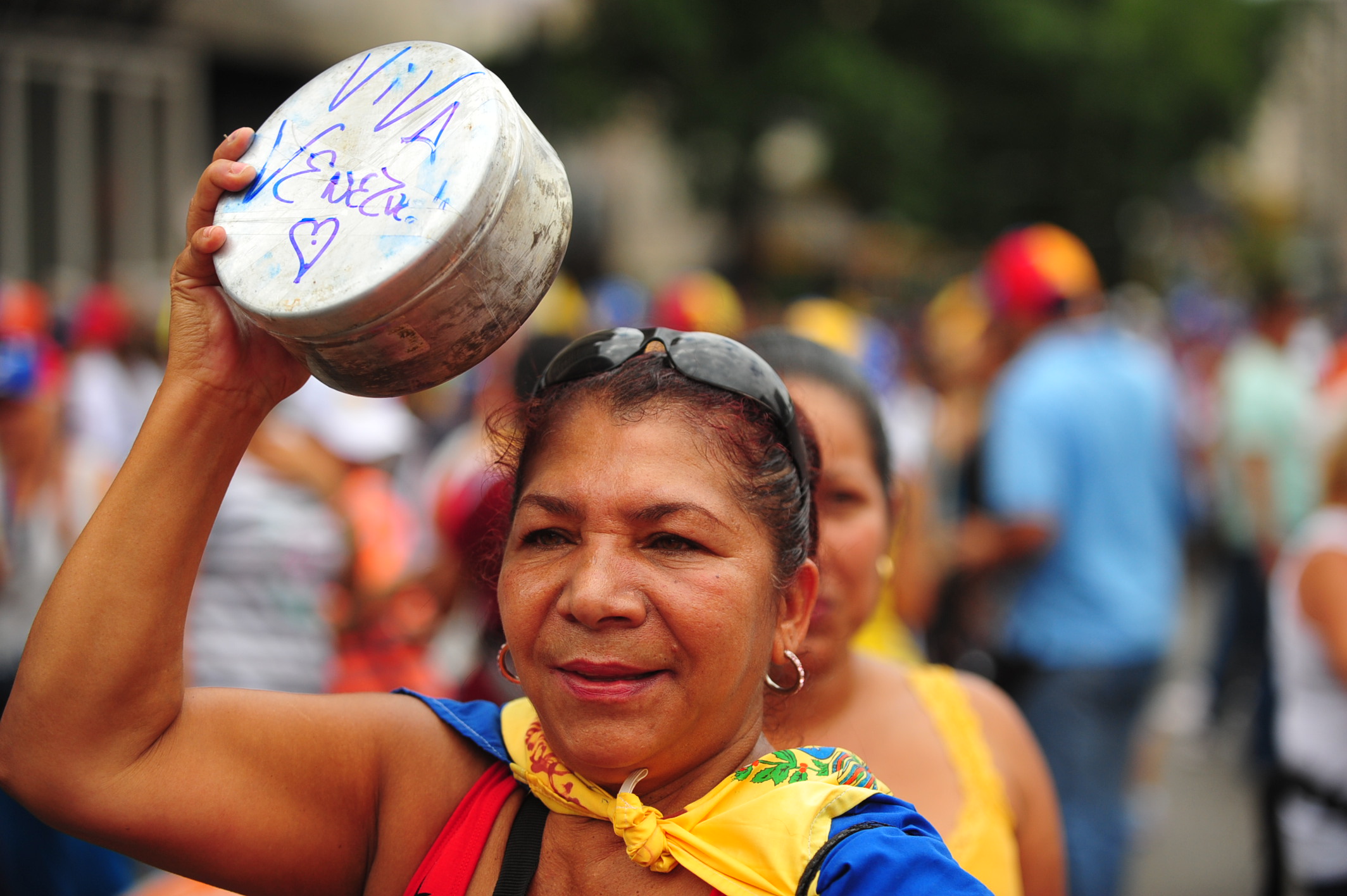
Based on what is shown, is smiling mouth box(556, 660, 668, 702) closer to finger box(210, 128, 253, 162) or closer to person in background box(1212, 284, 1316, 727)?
finger box(210, 128, 253, 162)

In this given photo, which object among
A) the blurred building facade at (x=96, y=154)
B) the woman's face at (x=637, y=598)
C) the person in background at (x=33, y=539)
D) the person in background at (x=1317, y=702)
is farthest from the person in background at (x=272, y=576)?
the blurred building facade at (x=96, y=154)

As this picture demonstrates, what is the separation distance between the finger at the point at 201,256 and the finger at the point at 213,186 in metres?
0.02

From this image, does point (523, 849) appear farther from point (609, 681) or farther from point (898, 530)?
point (898, 530)

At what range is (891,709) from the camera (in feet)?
7.30

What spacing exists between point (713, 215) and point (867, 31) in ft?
15.2

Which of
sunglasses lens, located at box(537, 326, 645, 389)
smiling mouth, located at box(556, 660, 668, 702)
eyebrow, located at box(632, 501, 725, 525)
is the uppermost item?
sunglasses lens, located at box(537, 326, 645, 389)

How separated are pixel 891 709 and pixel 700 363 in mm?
997

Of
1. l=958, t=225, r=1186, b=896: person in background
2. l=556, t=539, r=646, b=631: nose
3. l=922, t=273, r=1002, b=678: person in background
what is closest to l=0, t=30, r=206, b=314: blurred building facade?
l=922, t=273, r=1002, b=678: person in background

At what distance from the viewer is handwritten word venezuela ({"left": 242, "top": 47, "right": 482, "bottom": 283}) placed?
133 centimetres

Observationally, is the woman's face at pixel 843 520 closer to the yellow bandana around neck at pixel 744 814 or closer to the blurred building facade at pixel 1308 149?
the yellow bandana around neck at pixel 744 814

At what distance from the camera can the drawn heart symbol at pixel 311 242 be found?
1327 millimetres

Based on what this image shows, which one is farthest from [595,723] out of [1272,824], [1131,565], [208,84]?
[208,84]

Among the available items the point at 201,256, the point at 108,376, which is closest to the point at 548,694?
the point at 201,256

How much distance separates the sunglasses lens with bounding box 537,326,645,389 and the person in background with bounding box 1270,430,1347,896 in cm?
275
